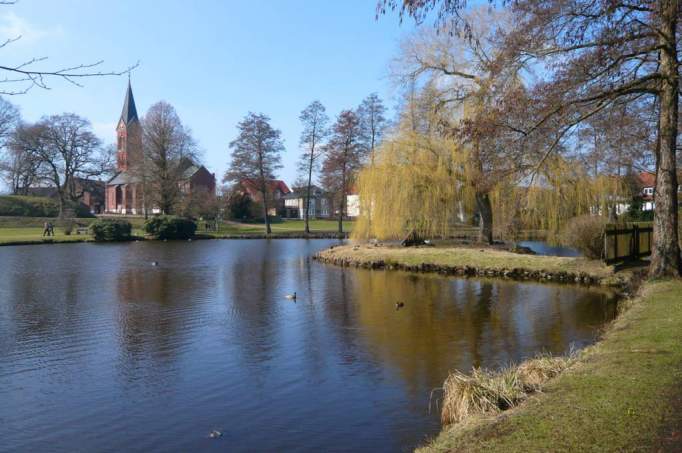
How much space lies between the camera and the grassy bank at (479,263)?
17.9 metres

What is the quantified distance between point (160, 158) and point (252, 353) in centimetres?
4371

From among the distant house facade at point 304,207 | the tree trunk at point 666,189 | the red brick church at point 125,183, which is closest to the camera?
the tree trunk at point 666,189

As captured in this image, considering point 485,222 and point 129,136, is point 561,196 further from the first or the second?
point 129,136

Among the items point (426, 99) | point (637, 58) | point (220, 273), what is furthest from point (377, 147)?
point (637, 58)

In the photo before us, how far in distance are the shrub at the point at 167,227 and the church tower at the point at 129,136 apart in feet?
27.4

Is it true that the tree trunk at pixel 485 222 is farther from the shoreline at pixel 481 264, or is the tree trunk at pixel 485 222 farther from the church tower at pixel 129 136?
the church tower at pixel 129 136

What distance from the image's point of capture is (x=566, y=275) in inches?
720

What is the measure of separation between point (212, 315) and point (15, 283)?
9.93m

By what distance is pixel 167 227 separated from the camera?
4516 cm

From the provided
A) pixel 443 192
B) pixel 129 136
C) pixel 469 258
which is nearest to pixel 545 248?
pixel 443 192

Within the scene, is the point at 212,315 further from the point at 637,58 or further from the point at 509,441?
the point at 637,58

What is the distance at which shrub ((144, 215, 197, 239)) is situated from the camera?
4525cm

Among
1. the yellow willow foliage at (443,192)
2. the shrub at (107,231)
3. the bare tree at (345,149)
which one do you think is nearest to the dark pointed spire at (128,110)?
the shrub at (107,231)

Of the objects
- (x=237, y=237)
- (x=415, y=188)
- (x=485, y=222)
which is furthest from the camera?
(x=237, y=237)
